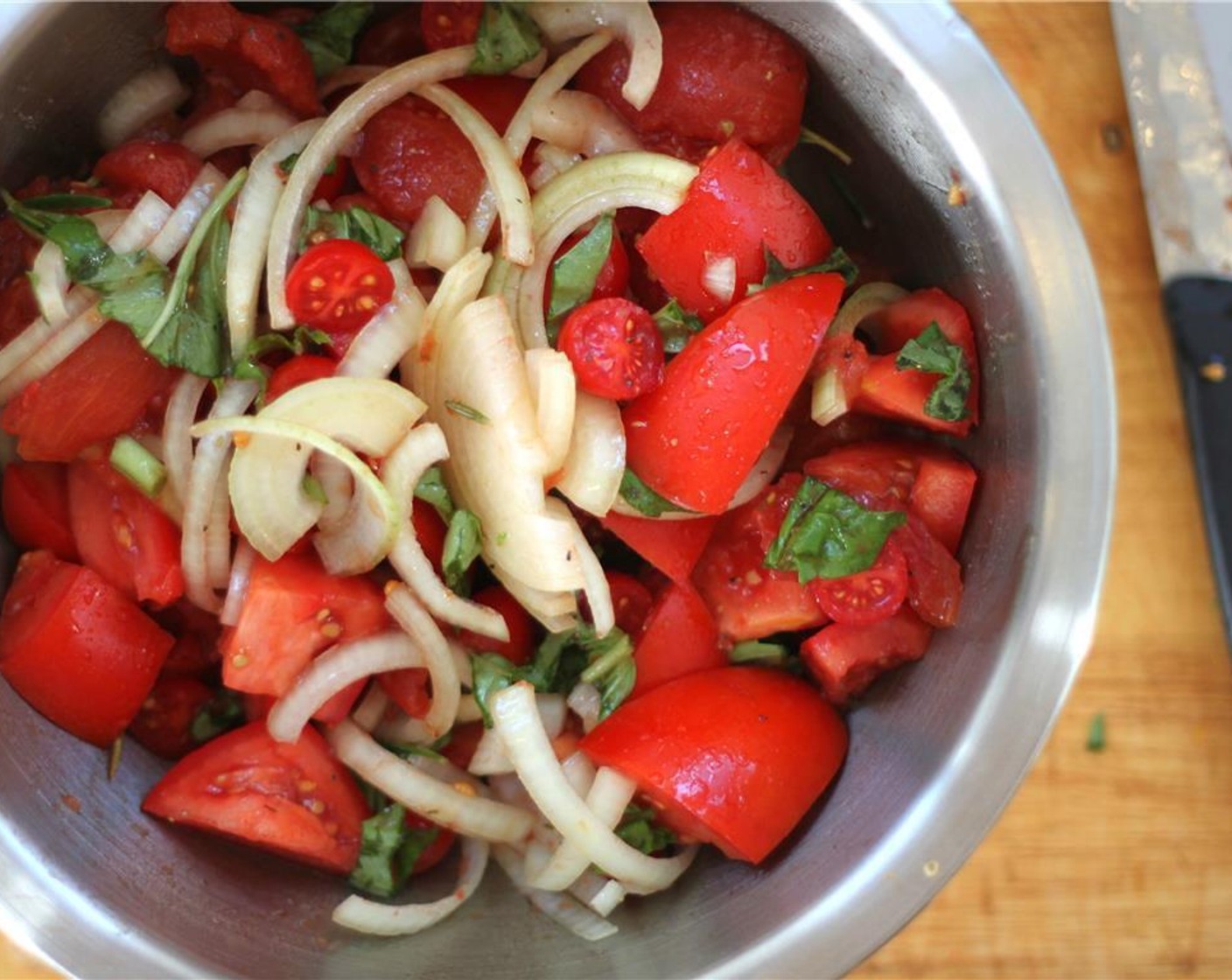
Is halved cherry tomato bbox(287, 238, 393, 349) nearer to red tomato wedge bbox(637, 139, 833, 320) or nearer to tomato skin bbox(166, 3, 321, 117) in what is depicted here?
tomato skin bbox(166, 3, 321, 117)

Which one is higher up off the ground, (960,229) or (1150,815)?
(960,229)

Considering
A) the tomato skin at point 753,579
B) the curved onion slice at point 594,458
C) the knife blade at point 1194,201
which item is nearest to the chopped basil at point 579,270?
the curved onion slice at point 594,458

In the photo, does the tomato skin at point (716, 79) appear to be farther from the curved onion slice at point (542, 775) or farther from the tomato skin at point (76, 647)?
the tomato skin at point (76, 647)

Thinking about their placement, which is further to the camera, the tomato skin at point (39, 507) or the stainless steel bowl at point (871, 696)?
the tomato skin at point (39, 507)

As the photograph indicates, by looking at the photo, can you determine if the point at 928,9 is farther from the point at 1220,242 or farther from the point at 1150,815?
the point at 1150,815

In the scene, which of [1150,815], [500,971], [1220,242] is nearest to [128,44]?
[500,971]

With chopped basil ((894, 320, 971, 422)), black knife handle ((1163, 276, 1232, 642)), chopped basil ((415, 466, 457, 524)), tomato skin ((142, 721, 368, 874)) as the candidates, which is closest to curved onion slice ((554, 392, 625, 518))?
chopped basil ((415, 466, 457, 524))

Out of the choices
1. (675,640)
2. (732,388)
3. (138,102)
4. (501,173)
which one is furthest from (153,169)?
(675,640)
